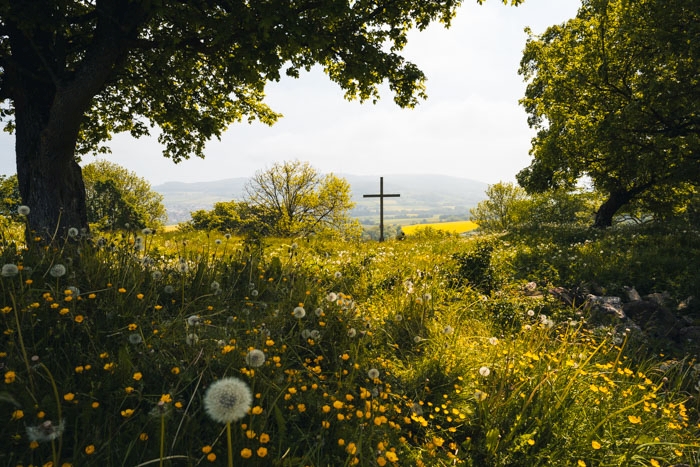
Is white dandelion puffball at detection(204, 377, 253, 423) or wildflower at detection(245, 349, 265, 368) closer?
white dandelion puffball at detection(204, 377, 253, 423)

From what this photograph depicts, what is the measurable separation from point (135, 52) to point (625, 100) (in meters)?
18.3

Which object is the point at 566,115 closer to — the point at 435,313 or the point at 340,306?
the point at 435,313

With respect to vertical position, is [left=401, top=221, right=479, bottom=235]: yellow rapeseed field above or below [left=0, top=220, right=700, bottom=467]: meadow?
below

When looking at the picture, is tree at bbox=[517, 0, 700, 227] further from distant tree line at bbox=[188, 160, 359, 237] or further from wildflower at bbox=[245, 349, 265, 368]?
distant tree line at bbox=[188, 160, 359, 237]

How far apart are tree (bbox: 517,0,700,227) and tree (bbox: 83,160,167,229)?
49932mm

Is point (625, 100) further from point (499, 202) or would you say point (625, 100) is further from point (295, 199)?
point (499, 202)

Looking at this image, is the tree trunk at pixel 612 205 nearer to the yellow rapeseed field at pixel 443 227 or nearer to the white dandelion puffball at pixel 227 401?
the white dandelion puffball at pixel 227 401

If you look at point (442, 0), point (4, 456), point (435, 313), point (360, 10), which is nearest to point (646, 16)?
point (442, 0)

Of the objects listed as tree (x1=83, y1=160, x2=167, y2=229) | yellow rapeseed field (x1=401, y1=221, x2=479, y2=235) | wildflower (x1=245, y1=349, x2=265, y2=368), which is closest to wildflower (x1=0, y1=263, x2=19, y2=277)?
wildflower (x1=245, y1=349, x2=265, y2=368)

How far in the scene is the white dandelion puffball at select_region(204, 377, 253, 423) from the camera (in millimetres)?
1909

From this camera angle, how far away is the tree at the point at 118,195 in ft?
169

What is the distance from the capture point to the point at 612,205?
20.2 m

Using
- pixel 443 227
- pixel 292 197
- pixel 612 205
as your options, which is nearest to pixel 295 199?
pixel 292 197

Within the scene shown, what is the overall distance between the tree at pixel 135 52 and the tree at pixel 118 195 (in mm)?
44867
